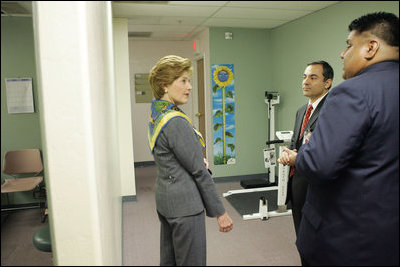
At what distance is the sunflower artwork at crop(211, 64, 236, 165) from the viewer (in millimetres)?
4164

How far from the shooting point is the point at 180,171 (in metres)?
1.27

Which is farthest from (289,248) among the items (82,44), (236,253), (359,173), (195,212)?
(82,44)

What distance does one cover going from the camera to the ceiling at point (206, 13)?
293 cm

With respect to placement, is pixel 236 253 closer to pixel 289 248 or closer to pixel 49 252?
pixel 289 248

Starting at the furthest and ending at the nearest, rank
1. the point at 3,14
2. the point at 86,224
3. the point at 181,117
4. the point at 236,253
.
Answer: the point at 236,253
the point at 181,117
the point at 86,224
the point at 3,14

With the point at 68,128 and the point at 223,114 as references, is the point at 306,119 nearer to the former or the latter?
the point at 68,128

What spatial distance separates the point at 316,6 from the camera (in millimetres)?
3080

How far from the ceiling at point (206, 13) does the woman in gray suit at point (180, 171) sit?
180 centimetres

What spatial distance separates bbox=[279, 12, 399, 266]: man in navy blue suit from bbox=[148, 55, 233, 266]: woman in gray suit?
17.0 inches

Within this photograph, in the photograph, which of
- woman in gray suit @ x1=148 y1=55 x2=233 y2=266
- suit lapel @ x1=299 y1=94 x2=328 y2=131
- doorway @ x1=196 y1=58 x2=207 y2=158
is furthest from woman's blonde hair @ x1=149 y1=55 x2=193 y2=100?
doorway @ x1=196 y1=58 x2=207 y2=158

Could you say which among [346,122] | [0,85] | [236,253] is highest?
[0,85]

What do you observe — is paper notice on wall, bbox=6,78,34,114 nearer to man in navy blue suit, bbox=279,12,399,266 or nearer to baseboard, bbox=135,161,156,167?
man in navy blue suit, bbox=279,12,399,266

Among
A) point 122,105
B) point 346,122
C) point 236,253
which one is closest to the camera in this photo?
point 346,122

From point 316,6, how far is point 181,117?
2554 mm
